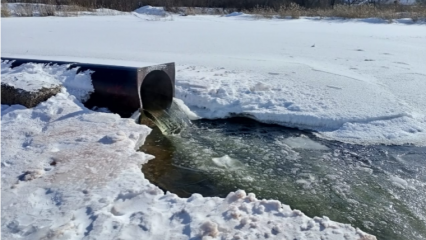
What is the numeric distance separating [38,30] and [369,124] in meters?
7.76

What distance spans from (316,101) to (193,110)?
1.56 meters

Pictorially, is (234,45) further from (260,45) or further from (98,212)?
(98,212)

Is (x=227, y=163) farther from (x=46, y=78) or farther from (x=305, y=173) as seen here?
(x=46, y=78)

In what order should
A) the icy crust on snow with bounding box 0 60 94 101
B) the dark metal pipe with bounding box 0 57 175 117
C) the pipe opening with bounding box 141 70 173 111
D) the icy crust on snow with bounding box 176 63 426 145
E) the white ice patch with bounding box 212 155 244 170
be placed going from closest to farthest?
1. the white ice patch with bounding box 212 155 244 170
2. the icy crust on snow with bounding box 176 63 426 145
3. the dark metal pipe with bounding box 0 57 175 117
4. the icy crust on snow with bounding box 0 60 94 101
5. the pipe opening with bounding box 141 70 173 111

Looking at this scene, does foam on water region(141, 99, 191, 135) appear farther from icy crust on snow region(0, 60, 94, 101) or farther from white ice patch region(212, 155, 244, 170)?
white ice patch region(212, 155, 244, 170)

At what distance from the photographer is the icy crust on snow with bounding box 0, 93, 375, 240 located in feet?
7.99

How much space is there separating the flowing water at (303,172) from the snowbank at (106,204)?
1.28 feet

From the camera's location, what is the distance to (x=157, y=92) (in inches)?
218

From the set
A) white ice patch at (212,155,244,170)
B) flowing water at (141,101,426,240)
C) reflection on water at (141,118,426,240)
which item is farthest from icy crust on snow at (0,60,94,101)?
white ice patch at (212,155,244,170)

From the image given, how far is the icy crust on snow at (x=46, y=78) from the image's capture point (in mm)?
4816

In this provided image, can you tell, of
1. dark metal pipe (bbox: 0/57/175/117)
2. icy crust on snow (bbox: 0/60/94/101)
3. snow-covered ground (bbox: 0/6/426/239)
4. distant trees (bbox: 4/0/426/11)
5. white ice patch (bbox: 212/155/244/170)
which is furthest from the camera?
distant trees (bbox: 4/0/426/11)

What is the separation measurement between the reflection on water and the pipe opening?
0.70 metres

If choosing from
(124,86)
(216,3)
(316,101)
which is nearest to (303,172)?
(316,101)

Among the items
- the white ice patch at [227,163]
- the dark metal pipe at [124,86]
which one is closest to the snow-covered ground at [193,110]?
the dark metal pipe at [124,86]
